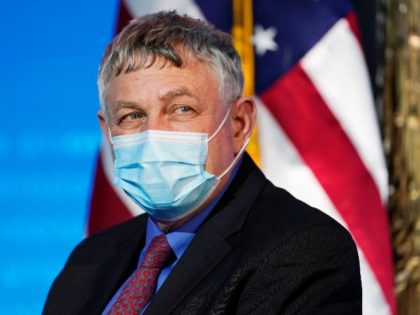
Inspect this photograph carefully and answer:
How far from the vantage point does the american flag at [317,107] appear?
2.75 metres

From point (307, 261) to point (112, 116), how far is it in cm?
52

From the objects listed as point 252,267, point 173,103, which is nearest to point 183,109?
point 173,103

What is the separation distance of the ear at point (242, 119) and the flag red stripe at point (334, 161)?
34.0 inches

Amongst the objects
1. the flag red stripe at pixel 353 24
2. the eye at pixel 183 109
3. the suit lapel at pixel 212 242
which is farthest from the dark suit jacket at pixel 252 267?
the flag red stripe at pixel 353 24

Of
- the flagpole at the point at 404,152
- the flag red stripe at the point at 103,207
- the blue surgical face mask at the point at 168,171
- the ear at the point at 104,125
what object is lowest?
the flagpole at the point at 404,152

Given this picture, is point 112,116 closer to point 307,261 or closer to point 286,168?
point 307,261

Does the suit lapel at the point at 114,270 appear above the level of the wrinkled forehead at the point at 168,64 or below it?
below

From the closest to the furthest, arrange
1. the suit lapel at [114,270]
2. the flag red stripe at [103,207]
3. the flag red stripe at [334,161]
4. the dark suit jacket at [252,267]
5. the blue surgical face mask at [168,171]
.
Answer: the dark suit jacket at [252,267] → the blue surgical face mask at [168,171] → the suit lapel at [114,270] → the flag red stripe at [334,161] → the flag red stripe at [103,207]

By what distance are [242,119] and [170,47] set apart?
0.80 feet

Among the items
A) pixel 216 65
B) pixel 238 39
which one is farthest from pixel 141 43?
pixel 238 39

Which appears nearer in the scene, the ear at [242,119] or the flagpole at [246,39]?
the ear at [242,119]

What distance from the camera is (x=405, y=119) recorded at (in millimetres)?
2852

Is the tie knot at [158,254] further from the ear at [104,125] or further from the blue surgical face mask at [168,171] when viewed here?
the ear at [104,125]

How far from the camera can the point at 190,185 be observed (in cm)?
182
